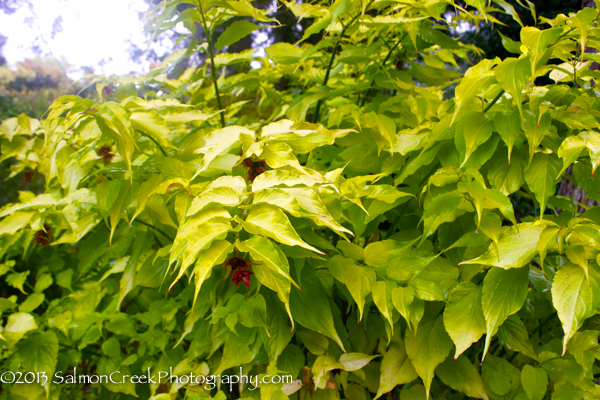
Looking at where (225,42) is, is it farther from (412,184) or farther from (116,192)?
(412,184)

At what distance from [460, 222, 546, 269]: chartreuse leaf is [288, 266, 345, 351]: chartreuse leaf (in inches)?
12.9

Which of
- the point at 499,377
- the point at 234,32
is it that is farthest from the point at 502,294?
the point at 234,32

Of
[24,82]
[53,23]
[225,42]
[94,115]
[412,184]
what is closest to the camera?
[94,115]

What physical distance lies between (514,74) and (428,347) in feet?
1.90

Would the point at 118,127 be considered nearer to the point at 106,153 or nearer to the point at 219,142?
the point at 219,142

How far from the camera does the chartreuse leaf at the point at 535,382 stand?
29.3 inches

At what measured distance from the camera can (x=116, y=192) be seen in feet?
2.76

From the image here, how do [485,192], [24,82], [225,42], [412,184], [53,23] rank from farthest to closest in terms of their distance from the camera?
[24,82], [53,23], [225,42], [412,184], [485,192]

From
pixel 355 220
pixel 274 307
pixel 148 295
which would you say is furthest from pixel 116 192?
pixel 148 295

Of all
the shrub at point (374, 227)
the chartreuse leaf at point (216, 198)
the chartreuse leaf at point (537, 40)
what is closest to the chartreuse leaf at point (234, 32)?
the shrub at point (374, 227)

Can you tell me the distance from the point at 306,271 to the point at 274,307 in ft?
0.38

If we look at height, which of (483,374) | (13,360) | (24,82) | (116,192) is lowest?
(483,374)

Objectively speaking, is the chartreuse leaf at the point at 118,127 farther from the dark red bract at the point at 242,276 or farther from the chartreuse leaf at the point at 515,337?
the chartreuse leaf at the point at 515,337

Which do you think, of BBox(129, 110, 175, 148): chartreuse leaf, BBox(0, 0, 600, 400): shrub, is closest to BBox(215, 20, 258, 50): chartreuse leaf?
BBox(0, 0, 600, 400): shrub
